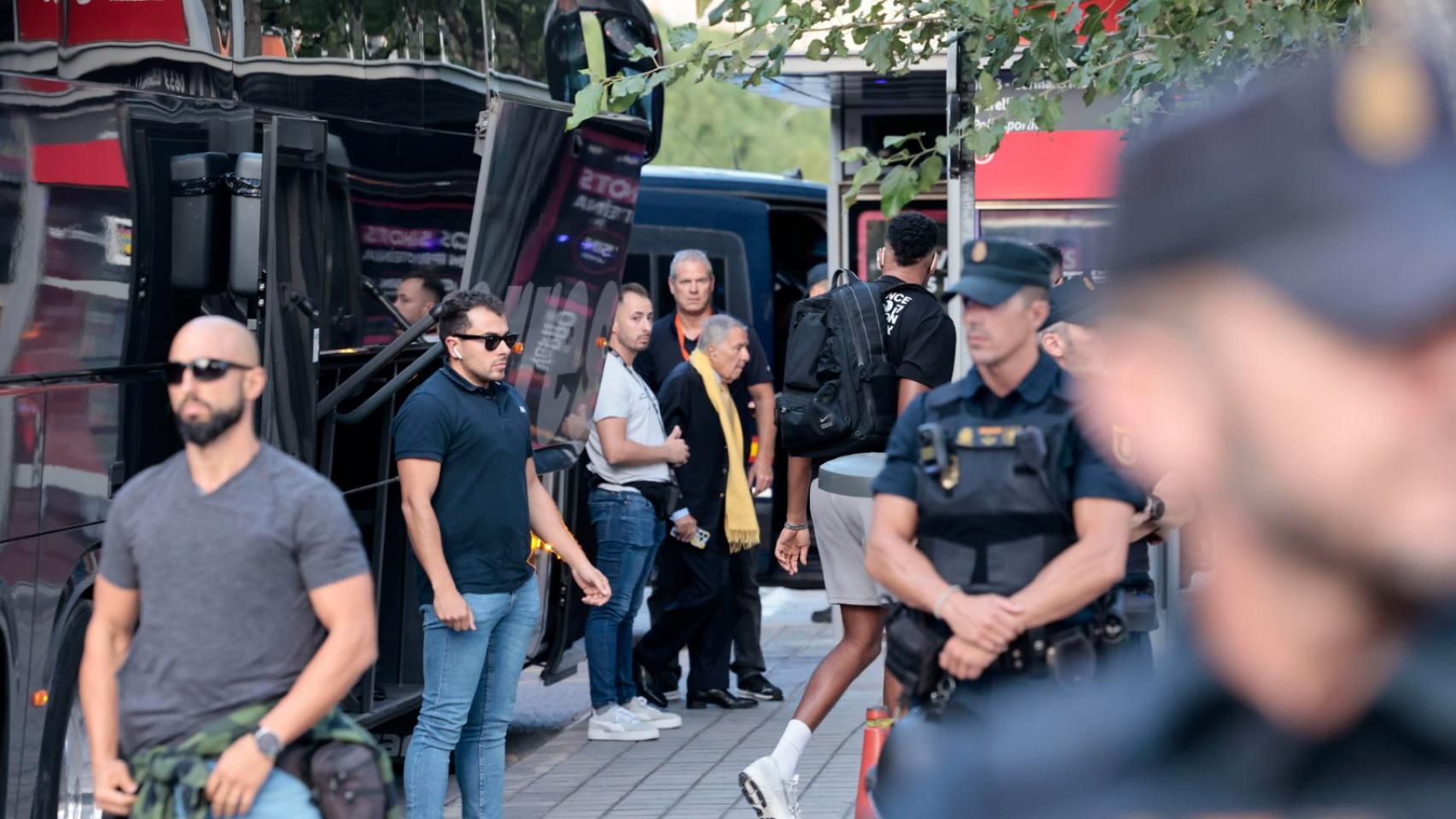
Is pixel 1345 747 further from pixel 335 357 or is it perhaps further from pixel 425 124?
pixel 425 124

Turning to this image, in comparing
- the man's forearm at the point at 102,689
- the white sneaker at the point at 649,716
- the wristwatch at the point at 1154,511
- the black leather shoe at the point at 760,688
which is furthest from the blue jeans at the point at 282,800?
the black leather shoe at the point at 760,688

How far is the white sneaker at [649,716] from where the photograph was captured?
925 cm

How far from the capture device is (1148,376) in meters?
0.80

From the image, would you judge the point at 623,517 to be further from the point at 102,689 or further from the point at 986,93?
the point at 102,689

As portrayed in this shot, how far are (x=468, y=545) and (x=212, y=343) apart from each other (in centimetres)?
201

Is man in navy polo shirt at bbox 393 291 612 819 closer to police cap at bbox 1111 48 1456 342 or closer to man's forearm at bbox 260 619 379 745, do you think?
man's forearm at bbox 260 619 379 745

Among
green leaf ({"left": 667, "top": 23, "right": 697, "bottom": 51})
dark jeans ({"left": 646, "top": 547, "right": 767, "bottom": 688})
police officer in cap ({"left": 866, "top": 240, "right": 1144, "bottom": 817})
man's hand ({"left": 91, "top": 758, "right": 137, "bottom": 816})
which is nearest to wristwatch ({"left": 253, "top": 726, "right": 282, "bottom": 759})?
man's hand ({"left": 91, "top": 758, "right": 137, "bottom": 816})

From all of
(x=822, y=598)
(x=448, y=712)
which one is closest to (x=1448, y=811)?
(x=448, y=712)

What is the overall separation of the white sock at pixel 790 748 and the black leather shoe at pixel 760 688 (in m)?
3.21

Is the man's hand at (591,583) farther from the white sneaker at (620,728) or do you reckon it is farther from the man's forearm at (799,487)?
the white sneaker at (620,728)

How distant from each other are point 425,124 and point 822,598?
284 inches

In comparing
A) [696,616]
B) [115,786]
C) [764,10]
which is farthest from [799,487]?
[115,786]

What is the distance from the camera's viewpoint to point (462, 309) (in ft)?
21.9

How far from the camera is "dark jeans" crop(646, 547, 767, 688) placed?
33.0ft
